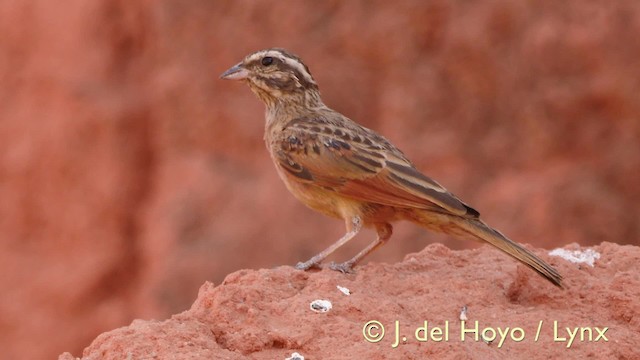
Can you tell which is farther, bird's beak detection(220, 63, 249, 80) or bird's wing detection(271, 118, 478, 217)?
bird's beak detection(220, 63, 249, 80)

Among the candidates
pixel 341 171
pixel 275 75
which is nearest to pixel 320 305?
pixel 341 171

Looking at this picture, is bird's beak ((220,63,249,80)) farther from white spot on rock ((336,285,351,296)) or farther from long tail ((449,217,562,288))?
white spot on rock ((336,285,351,296))

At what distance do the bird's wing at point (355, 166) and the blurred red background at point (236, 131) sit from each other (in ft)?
21.5

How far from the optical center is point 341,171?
26.1 ft

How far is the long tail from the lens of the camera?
676 centimetres

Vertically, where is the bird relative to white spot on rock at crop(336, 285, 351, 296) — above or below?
above

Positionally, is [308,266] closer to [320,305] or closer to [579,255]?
[320,305]

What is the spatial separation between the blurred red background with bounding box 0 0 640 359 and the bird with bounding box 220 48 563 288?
6.35m

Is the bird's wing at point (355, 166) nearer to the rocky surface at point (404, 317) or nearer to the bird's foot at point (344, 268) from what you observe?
the rocky surface at point (404, 317)

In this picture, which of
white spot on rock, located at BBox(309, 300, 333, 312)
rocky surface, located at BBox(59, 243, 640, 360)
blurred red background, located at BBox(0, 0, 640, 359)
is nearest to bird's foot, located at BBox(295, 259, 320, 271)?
rocky surface, located at BBox(59, 243, 640, 360)

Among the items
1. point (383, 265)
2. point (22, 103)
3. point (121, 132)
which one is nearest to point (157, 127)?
point (121, 132)

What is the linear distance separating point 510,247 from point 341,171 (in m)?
1.37

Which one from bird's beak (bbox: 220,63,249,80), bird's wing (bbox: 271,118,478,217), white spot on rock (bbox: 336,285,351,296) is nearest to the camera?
white spot on rock (bbox: 336,285,351,296)

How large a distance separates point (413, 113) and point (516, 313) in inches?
359
